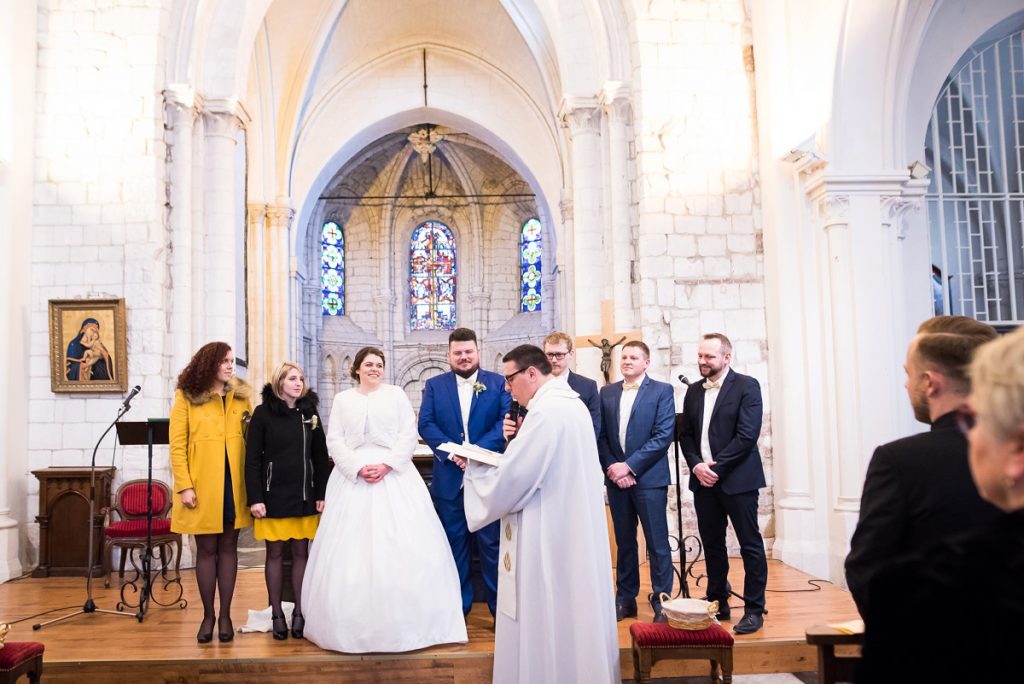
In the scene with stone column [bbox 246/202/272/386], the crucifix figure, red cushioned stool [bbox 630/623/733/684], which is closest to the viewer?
red cushioned stool [bbox 630/623/733/684]

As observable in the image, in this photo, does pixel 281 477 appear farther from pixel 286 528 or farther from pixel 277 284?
pixel 277 284

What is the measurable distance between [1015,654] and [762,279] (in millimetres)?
7006

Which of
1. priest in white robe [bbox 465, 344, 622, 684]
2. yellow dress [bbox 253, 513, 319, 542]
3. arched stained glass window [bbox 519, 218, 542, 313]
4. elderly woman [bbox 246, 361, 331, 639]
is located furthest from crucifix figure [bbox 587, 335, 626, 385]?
arched stained glass window [bbox 519, 218, 542, 313]

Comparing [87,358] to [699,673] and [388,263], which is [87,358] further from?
[388,263]

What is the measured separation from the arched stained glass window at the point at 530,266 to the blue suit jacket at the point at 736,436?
17102 millimetres

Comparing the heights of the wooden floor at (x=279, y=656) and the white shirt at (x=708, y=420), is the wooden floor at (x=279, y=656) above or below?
below

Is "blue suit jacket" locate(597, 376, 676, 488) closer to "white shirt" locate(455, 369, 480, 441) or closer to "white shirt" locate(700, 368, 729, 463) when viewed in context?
"white shirt" locate(700, 368, 729, 463)

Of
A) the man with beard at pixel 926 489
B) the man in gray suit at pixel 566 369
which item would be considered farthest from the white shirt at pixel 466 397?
the man with beard at pixel 926 489

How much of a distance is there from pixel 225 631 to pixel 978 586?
177 inches

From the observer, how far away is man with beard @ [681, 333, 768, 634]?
16.3 ft

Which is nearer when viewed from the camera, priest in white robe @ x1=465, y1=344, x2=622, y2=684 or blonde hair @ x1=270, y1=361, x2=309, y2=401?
priest in white robe @ x1=465, y1=344, x2=622, y2=684

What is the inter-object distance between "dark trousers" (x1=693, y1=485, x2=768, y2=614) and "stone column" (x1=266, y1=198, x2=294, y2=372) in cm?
1167

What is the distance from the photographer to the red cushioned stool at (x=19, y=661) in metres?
3.69

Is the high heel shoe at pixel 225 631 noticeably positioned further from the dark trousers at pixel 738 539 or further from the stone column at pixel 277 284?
the stone column at pixel 277 284
